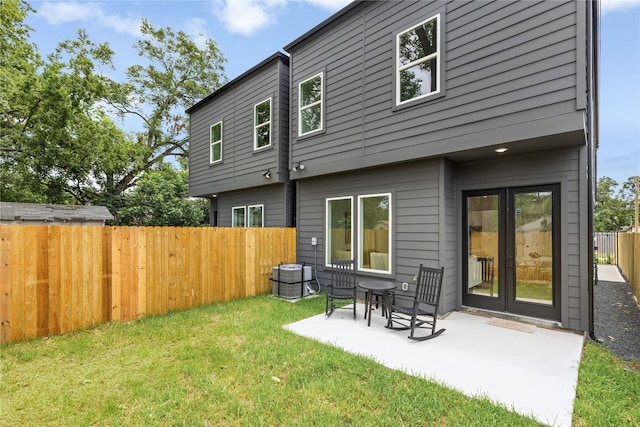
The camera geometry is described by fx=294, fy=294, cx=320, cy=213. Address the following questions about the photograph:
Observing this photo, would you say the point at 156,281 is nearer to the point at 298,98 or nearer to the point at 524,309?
the point at 298,98

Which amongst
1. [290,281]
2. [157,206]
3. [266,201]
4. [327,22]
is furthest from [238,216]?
[157,206]

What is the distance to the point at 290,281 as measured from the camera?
629 centimetres

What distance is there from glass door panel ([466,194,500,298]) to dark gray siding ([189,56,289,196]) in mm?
4628

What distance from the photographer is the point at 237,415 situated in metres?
2.43

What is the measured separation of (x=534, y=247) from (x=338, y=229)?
12.0 ft

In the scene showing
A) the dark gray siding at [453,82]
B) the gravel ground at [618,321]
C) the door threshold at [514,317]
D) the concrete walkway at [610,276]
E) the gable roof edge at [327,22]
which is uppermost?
the gable roof edge at [327,22]

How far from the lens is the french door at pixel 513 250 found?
15.0ft

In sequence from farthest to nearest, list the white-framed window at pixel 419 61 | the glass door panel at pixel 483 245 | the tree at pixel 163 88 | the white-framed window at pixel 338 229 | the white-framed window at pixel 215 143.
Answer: the tree at pixel 163 88 → the white-framed window at pixel 215 143 → the white-framed window at pixel 338 229 → the glass door panel at pixel 483 245 → the white-framed window at pixel 419 61

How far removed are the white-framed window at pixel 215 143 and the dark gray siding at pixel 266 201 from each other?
4.27 feet

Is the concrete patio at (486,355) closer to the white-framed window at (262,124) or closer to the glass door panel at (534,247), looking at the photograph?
the glass door panel at (534,247)

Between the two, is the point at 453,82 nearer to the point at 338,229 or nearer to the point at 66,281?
the point at 338,229

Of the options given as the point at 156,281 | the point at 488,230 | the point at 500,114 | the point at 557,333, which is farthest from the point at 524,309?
the point at 156,281

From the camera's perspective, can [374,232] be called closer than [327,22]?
Yes

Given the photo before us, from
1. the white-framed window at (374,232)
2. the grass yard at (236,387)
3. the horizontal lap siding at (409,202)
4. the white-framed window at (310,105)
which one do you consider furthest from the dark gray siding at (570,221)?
the white-framed window at (310,105)
